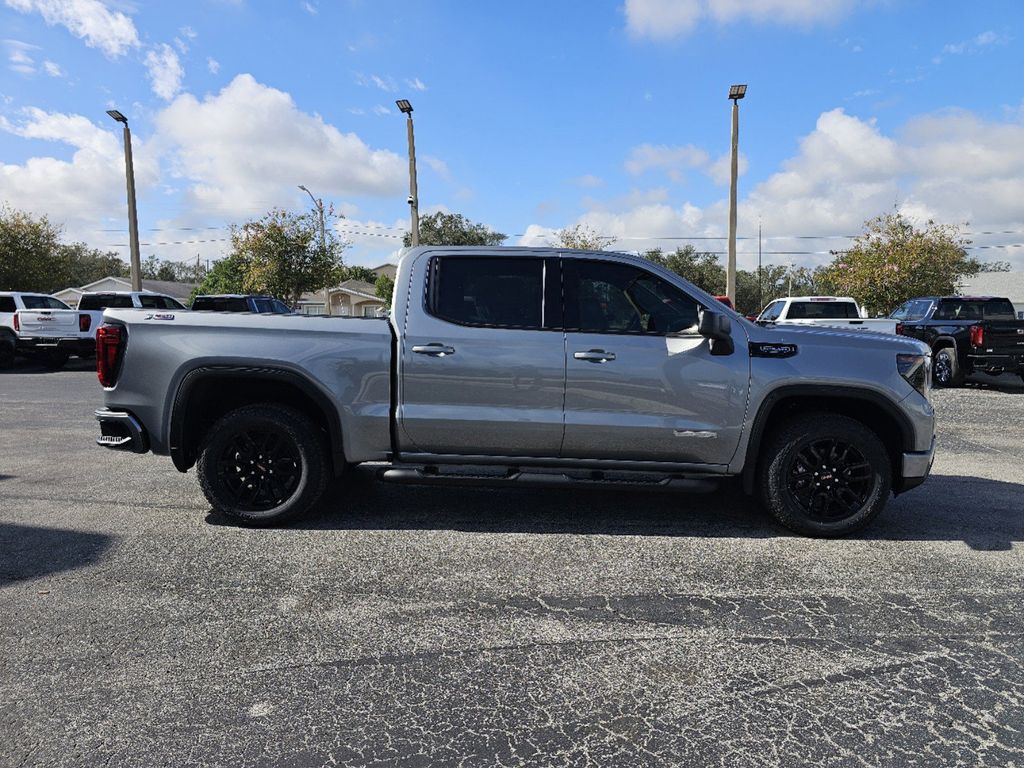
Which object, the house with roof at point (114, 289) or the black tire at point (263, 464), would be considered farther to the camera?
the house with roof at point (114, 289)

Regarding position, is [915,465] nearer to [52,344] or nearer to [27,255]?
[52,344]

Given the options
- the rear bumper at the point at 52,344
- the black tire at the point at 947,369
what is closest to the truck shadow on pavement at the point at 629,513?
the black tire at the point at 947,369

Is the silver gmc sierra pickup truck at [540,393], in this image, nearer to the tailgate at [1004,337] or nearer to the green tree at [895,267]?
the tailgate at [1004,337]

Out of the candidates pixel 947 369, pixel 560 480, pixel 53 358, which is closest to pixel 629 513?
pixel 560 480

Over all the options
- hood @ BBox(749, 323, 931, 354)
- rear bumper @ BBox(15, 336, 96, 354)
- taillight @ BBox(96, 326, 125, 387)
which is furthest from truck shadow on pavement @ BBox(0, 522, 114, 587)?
rear bumper @ BBox(15, 336, 96, 354)

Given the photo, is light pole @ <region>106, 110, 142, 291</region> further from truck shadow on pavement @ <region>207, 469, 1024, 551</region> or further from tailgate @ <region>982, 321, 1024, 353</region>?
tailgate @ <region>982, 321, 1024, 353</region>

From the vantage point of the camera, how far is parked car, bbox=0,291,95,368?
1628 cm

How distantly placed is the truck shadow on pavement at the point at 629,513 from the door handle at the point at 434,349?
37.2 inches

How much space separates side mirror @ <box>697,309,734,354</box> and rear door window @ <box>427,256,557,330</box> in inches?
40.9

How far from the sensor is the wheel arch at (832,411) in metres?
4.50

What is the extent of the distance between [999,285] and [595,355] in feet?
207

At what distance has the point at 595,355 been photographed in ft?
14.8

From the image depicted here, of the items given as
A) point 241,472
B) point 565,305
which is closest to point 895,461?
point 565,305

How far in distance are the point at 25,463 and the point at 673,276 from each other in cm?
630
